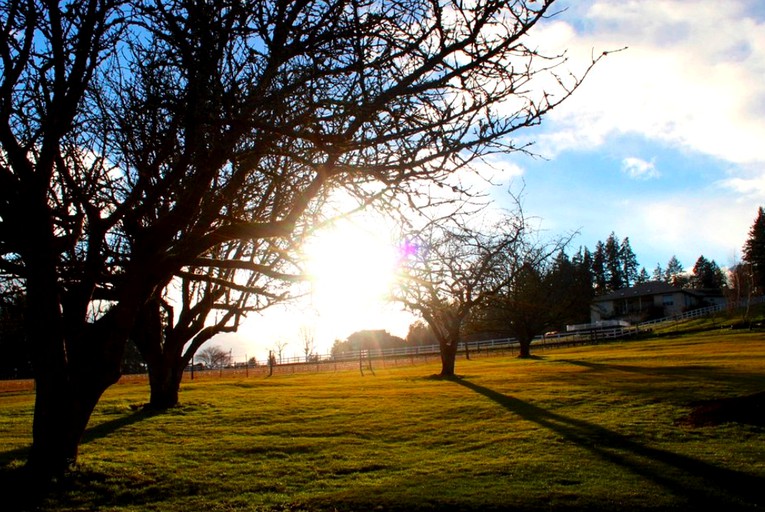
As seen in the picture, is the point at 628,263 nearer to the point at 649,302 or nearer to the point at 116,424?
the point at 649,302

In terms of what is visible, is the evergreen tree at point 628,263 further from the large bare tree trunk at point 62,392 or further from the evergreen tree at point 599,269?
the large bare tree trunk at point 62,392

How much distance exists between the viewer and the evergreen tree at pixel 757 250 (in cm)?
9362

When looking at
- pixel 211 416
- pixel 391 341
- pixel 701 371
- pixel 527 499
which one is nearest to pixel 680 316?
pixel 391 341

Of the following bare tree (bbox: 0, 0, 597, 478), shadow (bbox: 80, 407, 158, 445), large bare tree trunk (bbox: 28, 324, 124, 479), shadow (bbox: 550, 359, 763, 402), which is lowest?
shadow (bbox: 550, 359, 763, 402)

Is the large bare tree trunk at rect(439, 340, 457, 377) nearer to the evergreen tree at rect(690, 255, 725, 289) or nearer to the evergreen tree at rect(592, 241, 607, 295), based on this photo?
the evergreen tree at rect(592, 241, 607, 295)

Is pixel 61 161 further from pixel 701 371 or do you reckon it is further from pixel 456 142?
pixel 701 371

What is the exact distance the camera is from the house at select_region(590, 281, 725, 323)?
340 ft

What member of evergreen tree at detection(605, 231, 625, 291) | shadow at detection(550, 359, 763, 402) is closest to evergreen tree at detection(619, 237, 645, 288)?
evergreen tree at detection(605, 231, 625, 291)

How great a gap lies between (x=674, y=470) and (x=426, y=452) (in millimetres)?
5036

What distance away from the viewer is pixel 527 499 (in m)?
8.97

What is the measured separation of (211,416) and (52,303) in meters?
12.0

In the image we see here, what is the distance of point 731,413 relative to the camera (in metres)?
15.4

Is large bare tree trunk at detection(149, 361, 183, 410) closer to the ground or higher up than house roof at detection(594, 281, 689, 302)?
closer to the ground

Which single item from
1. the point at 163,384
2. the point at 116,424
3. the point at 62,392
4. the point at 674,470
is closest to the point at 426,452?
the point at 674,470
